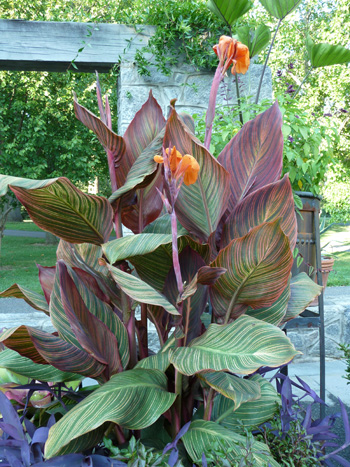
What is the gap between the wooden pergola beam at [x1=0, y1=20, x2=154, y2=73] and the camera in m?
2.63

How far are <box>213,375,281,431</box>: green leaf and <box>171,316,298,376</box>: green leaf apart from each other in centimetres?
21

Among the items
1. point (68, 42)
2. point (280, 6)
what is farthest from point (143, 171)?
point (68, 42)

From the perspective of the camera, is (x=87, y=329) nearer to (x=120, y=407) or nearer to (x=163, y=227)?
(x=120, y=407)

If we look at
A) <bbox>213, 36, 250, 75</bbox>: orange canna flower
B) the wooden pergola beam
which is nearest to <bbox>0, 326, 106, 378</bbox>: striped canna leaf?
<bbox>213, 36, 250, 75</bbox>: orange canna flower

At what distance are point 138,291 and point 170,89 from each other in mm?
2349

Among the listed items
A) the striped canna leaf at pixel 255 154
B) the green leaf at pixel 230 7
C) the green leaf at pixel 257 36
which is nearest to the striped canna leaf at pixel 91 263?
the striped canna leaf at pixel 255 154

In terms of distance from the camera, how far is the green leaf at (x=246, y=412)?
851 millimetres

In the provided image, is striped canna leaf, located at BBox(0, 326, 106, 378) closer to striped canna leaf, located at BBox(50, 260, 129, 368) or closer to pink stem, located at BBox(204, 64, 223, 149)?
striped canna leaf, located at BBox(50, 260, 129, 368)

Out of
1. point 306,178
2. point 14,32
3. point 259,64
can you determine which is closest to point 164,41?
point 259,64

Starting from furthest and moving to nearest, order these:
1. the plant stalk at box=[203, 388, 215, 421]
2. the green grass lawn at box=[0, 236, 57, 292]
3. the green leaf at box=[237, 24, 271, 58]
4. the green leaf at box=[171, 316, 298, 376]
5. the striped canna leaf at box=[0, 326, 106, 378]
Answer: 1. the green grass lawn at box=[0, 236, 57, 292]
2. the green leaf at box=[237, 24, 271, 58]
3. the plant stalk at box=[203, 388, 215, 421]
4. the striped canna leaf at box=[0, 326, 106, 378]
5. the green leaf at box=[171, 316, 298, 376]

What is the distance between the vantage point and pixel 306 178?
2.04 meters

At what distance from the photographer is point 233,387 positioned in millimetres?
697

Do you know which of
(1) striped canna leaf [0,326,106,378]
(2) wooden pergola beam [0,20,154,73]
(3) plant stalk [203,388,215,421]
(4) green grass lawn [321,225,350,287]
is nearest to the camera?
(1) striped canna leaf [0,326,106,378]

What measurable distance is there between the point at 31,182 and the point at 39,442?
1.52ft
